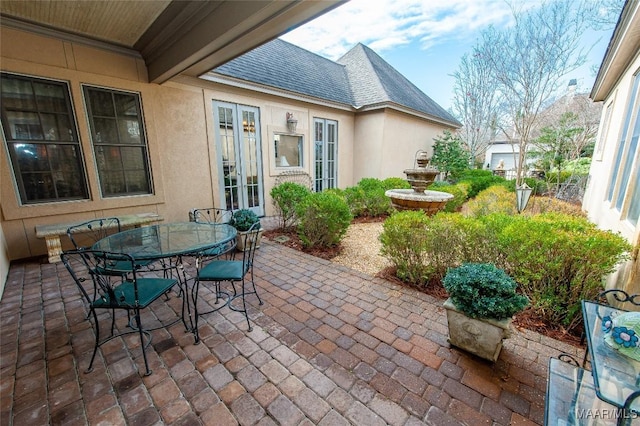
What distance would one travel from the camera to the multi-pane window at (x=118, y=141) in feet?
14.1

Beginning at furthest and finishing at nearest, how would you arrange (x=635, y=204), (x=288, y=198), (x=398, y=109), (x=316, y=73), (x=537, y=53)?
(x=398, y=109) → (x=316, y=73) → (x=537, y=53) → (x=288, y=198) → (x=635, y=204)

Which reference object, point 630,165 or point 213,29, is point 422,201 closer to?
point 630,165

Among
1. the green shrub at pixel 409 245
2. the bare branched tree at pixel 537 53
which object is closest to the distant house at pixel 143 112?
the green shrub at pixel 409 245

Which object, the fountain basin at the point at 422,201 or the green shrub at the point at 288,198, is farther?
the fountain basin at the point at 422,201

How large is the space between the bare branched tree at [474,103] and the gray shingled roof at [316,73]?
23.5 feet

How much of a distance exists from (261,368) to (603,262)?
3.07 metres

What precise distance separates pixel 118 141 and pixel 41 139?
951 mm

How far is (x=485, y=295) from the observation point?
196 cm

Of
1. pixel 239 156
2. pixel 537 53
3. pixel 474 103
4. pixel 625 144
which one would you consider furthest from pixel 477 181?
pixel 239 156

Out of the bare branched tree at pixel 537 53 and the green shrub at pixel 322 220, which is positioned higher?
the bare branched tree at pixel 537 53

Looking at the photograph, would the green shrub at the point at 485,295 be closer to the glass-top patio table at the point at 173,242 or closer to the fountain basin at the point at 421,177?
the glass-top patio table at the point at 173,242

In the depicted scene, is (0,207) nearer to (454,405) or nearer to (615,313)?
(454,405)

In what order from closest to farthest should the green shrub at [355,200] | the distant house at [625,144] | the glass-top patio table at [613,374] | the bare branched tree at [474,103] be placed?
the glass-top patio table at [613,374] → the distant house at [625,144] → the green shrub at [355,200] → the bare branched tree at [474,103]

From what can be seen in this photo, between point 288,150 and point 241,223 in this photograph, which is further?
point 288,150
